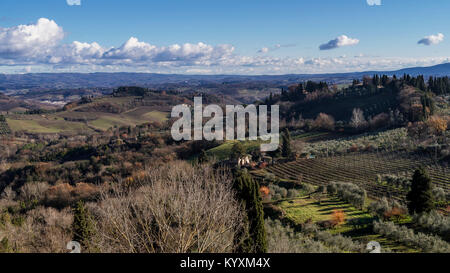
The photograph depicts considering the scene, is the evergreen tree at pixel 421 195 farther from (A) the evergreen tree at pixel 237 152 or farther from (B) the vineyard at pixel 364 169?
(A) the evergreen tree at pixel 237 152

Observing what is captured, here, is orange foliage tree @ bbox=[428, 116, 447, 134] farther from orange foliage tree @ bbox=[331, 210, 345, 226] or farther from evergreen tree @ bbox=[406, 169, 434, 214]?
orange foliage tree @ bbox=[331, 210, 345, 226]

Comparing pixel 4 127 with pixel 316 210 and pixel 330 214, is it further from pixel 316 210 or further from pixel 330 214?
pixel 330 214

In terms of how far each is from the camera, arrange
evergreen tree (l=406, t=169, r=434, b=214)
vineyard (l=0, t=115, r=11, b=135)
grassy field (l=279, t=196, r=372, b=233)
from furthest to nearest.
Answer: vineyard (l=0, t=115, r=11, b=135), grassy field (l=279, t=196, r=372, b=233), evergreen tree (l=406, t=169, r=434, b=214)

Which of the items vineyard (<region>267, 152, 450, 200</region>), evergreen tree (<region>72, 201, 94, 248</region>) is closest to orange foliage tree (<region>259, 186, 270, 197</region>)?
vineyard (<region>267, 152, 450, 200</region>)

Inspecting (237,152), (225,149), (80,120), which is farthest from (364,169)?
(80,120)

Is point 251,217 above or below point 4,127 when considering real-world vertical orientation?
above

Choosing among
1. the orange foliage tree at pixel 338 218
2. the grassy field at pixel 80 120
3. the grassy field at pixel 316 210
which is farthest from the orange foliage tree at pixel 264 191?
the grassy field at pixel 80 120
